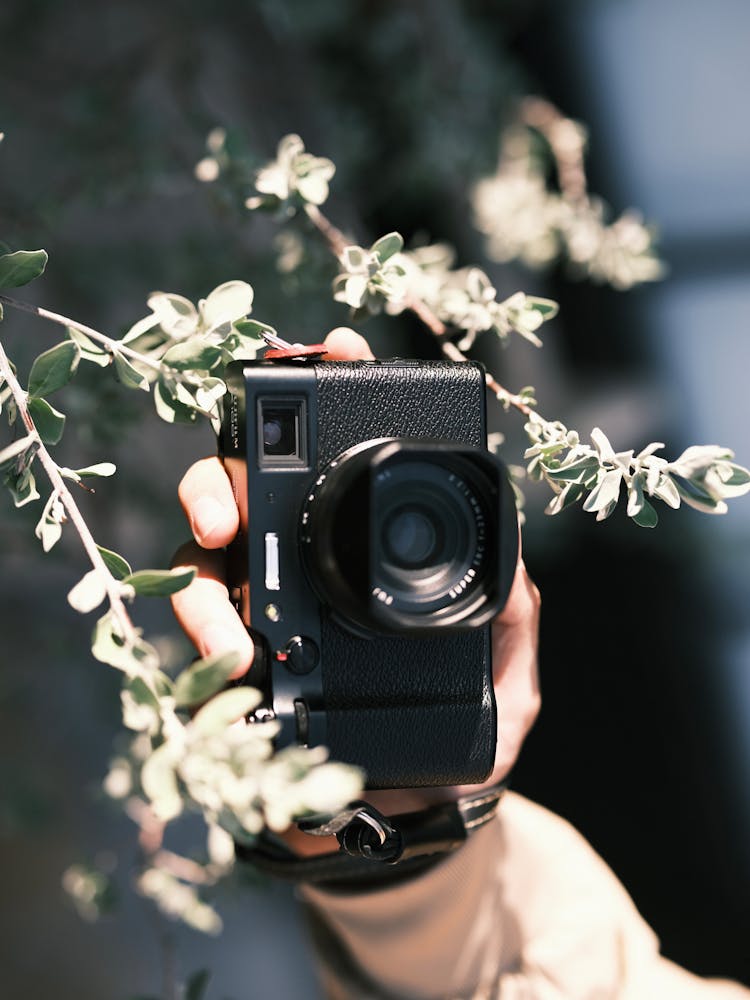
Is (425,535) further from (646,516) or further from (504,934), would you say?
(504,934)

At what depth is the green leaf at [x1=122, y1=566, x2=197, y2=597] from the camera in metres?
0.42

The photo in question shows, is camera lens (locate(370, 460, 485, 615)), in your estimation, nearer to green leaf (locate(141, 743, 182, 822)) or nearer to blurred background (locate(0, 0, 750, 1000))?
green leaf (locate(141, 743, 182, 822))

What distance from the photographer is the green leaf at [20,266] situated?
18.7 inches

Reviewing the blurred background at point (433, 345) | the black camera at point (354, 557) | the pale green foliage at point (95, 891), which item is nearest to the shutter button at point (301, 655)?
the black camera at point (354, 557)

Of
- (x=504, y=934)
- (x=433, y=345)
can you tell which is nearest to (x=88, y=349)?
(x=504, y=934)

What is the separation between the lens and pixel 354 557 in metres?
0.52

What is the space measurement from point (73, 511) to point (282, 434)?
159mm

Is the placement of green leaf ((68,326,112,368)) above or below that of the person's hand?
above

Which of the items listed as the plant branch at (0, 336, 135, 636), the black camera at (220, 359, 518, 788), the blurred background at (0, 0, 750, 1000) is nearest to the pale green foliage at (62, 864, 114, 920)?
the blurred background at (0, 0, 750, 1000)

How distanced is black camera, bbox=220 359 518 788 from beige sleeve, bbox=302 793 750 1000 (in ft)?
0.44

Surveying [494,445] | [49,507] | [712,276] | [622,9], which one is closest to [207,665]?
[49,507]

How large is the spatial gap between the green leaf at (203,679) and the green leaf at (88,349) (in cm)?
19

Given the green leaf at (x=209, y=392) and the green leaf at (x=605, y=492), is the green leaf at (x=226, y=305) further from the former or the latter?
the green leaf at (x=605, y=492)

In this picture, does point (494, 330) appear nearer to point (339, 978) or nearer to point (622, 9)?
point (339, 978)
